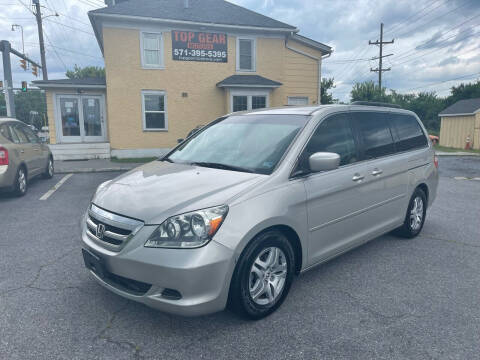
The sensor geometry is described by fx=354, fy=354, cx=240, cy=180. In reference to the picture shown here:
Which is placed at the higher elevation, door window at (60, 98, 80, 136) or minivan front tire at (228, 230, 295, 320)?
door window at (60, 98, 80, 136)

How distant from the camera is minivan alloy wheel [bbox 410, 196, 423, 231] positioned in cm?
490

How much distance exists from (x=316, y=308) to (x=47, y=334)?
220 cm

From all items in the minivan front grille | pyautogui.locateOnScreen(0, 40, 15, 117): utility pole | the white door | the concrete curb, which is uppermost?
pyautogui.locateOnScreen(0, 40, 15, 117): utility pole

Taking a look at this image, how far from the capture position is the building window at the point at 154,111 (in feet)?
51.5

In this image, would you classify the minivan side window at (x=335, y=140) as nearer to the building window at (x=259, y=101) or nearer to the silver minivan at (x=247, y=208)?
the silver minivan at (x=247, y=208)

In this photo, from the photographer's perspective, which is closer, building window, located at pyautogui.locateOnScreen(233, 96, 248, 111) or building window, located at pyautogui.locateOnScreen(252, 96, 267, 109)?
building window, located at pyautogui.locateOnScreen(233, 96, 248, 111)

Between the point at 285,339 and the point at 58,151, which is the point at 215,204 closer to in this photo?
the point at 285,339

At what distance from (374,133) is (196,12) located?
14.4 meters

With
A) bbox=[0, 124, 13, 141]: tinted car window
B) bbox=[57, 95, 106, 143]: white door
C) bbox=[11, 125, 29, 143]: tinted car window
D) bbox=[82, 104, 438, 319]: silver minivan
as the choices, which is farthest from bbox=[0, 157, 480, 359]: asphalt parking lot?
bbox=[57, 95, 106, 143]: white door

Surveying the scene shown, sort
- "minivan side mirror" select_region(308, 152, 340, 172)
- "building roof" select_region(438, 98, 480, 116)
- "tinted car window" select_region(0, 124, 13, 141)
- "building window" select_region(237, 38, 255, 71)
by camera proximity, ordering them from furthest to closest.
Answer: "building roof" select_region(438, 98, 480, 116) → "building window" select_region(237, 38, 255, 71) → "tinted car window" select_region(0, 124, 13, 141) → "minivan side mirror" select_region(308, 152, 340, 172)

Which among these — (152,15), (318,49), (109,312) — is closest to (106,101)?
(152,15)

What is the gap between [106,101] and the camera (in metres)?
16.5

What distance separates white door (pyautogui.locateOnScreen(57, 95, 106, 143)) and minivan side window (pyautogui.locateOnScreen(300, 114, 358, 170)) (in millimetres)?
15118

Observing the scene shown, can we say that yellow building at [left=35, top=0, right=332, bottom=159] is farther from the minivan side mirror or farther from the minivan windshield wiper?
the minivan side mirror
